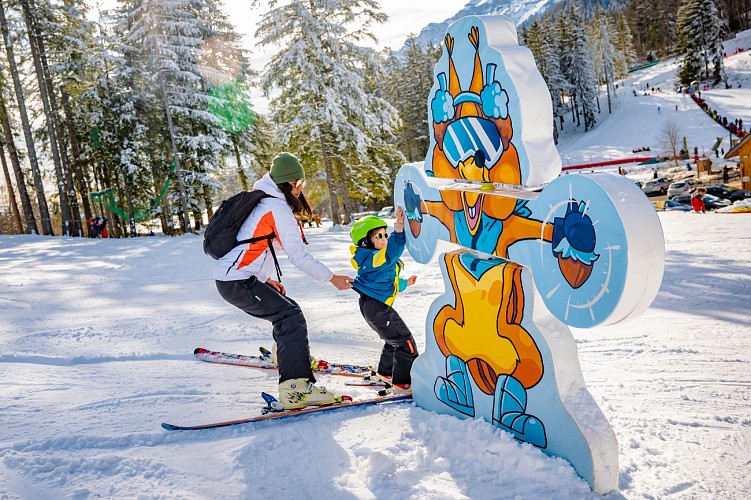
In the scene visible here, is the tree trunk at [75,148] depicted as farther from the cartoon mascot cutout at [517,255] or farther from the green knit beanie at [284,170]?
the cartoon mascot cutout at [517,255]

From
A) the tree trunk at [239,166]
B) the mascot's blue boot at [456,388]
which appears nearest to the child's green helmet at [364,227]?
the mascot's blue boot at [456,388]

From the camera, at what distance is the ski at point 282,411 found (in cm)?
319

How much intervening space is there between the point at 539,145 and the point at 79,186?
29.4 m

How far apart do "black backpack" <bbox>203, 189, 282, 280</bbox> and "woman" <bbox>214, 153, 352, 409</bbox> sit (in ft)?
0.14

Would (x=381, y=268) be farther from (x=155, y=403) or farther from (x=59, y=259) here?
(x=59, y=259)

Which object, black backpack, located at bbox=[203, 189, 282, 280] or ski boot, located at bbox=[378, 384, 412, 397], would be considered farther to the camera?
ski boot, located at bbox=[378, 384, 412, 397]

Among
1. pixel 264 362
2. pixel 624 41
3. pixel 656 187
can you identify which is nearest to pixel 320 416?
pixel 264 362

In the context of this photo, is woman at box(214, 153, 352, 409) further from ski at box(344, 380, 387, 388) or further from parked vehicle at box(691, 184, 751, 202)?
parked vehicle at box(691, 184, 751, 202)

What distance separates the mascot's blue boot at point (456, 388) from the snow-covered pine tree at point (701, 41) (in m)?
72.7

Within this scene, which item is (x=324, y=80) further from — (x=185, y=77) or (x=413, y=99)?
(x=413, y=99)

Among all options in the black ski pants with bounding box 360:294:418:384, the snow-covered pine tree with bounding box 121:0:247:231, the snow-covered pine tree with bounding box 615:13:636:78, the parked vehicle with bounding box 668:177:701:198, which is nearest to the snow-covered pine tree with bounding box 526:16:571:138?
the parked vehicle with bounding box 668:177:701:198

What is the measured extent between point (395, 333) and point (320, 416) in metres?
0.88

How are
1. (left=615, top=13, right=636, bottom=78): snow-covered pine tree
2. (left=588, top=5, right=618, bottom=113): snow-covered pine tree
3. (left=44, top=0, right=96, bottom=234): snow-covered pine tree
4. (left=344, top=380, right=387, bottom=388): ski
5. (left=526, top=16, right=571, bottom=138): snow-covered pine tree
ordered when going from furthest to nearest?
(left=615, top=13, right=636, bottom=78): snow-covered pine tree
(left=588, top=5, right=618, bottom=113): snow-covered pine tree
(left=526, top=16, right=571, bottom=138): snow-covered pine tree
(left=44, top=0, right=96, bottom=234): snow-covered pine tree
(left=344, top=380, right=387, bottom=388): ski

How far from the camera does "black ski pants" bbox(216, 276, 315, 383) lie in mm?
3555
